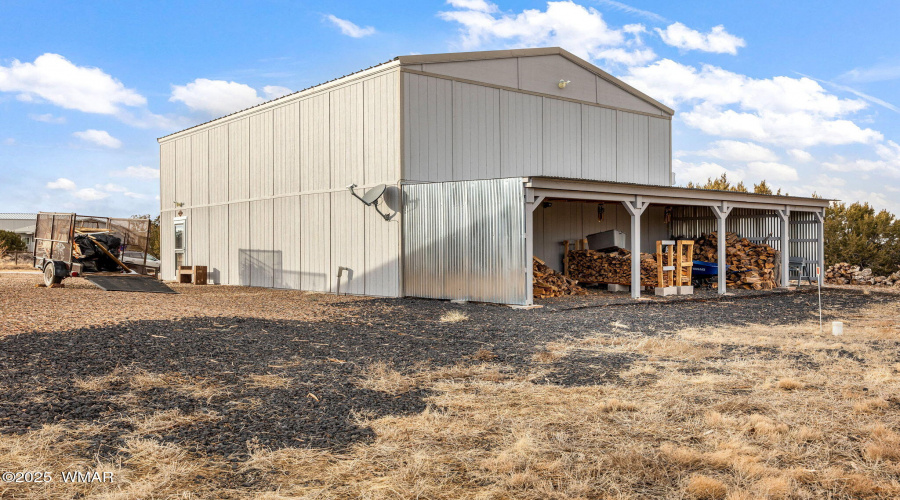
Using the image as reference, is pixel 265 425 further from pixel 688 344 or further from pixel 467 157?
pixel 467 157

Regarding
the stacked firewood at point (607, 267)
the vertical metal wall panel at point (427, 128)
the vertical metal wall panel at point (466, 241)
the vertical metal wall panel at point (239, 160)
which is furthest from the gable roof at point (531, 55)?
the vertical metal wall panel at point (239, 160)

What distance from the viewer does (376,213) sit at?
1631 centimetres

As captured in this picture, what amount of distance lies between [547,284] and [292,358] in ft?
28.2

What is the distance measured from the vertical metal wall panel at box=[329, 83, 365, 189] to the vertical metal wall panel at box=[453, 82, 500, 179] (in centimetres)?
242

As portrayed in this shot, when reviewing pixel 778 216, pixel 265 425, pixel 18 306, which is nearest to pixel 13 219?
pixel 18 306

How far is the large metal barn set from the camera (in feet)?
47.4

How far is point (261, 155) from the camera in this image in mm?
20812

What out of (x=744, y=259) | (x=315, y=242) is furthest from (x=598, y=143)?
(x=315, y=242)

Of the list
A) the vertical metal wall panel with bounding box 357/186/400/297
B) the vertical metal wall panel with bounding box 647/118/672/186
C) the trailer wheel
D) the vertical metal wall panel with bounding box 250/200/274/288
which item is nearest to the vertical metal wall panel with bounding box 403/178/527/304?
the vertical metal wall panel with bounding box 357/186/400/297

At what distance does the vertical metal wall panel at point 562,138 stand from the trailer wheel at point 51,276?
13.1 metres

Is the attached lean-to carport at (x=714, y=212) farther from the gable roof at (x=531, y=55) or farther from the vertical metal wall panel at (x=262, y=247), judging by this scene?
the vertical metal wall panel at (x=262, y=247)

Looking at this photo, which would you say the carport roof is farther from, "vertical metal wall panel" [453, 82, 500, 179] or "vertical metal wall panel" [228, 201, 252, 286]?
"vertical metal wall panel" [228, 201, 252, 286]

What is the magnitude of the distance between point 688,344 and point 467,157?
935 cm

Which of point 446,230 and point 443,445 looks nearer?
point 443,445
